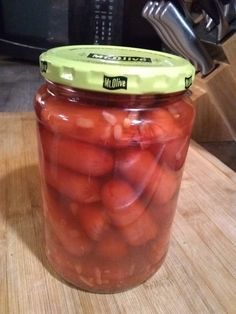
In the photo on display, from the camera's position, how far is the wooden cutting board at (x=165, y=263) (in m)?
0.32

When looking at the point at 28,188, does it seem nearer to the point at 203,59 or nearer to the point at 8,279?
the point at 8,279

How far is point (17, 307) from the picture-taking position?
1.02 feet

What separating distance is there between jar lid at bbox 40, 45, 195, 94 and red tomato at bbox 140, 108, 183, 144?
0.02 meters

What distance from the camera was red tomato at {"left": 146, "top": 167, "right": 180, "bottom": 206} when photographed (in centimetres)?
31

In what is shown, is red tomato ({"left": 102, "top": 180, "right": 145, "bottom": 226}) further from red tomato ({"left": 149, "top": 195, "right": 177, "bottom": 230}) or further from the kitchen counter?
the kitchen counter

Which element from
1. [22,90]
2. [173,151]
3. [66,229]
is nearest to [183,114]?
[173,151]

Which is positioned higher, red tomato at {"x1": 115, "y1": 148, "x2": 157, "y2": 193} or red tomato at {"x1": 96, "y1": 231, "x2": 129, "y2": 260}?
red tomato at {"x1": 115, "y1": 148, "x2": 157, "y2": 193}

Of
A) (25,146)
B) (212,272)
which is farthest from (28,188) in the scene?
(212,272)

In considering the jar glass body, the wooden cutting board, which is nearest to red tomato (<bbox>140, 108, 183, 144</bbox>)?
the jar glass body

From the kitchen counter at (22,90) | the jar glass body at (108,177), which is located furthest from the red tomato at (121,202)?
the kitchen counter at (22,90)

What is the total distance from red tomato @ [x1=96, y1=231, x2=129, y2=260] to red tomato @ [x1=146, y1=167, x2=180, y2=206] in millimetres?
43

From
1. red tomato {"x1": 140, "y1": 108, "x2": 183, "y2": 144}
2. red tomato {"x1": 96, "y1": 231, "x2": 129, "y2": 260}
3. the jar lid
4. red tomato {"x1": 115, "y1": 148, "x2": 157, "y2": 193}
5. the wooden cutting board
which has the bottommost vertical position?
the wooden cutting board

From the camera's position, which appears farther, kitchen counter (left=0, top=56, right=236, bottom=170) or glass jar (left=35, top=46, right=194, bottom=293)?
kitchen counter (left=0, top=56, right=236, bottom=170)

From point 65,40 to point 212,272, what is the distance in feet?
2.25
